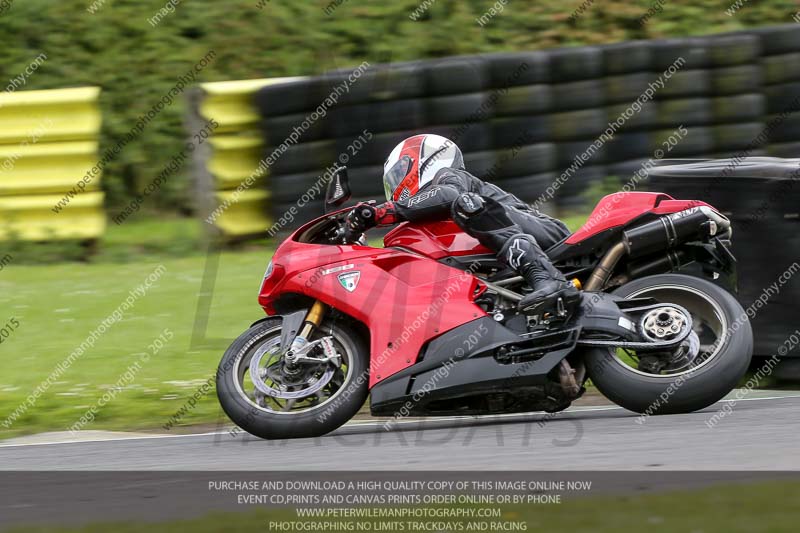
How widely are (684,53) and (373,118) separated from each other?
3.30m

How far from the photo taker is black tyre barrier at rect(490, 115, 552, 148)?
11367mm

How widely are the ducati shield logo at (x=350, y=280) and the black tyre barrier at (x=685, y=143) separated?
6.55 meters

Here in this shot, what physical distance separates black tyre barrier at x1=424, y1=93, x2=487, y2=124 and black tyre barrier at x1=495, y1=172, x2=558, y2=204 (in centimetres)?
73

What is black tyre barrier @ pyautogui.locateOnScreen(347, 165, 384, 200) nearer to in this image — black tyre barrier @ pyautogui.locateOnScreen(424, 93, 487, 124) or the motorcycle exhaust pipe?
black tyre barrier @ pyautogui.locateOnScreen(424, 93, 487, 124)

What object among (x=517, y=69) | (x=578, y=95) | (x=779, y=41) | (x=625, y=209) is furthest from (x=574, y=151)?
(x=625, y=209)

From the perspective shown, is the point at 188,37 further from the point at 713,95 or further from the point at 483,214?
the point at 483,214

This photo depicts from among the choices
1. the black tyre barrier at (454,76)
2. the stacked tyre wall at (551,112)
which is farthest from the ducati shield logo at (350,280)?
the black tyre barrier at (454,76)

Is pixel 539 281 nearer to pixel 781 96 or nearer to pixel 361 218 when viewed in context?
pixel 361 218

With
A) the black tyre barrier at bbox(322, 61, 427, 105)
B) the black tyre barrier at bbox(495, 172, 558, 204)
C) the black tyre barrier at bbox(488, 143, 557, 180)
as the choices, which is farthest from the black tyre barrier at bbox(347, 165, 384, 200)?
the black tyre barrier at bbox(495, 172, 558, 204)

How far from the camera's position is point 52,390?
802cm

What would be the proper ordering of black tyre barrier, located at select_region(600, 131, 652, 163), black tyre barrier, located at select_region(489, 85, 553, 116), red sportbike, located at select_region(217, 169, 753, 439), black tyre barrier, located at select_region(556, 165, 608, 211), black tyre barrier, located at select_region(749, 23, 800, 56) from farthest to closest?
1. black tyre barrier, located at select_region(749, 23, 800, 56)
2. black tyre barrier, located at select_region(600, 131, 652, 163)
3. black tyre barrier, located at select_region(556, 165, 608, 211)
4. black tyre barrier, located at select_region(489, 85, 553, 116)
5. red sportbike, located at select_region(217, 169, 753, 439)

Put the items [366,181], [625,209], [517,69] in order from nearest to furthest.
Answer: [625,209]
[366,181]
[517,69]

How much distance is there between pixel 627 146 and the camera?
12.0 metres
